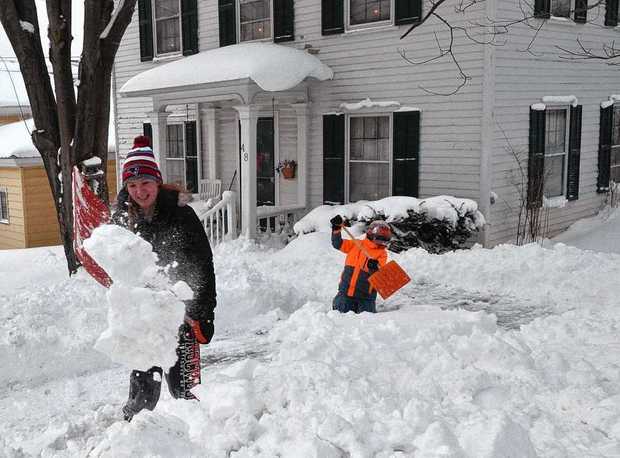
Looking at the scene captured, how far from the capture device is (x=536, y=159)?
1136 centimetres

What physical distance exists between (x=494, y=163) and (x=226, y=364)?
6.66 m

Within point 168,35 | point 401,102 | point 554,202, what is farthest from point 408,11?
point 168,35

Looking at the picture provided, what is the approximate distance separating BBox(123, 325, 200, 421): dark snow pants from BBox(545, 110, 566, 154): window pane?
33.3 feet

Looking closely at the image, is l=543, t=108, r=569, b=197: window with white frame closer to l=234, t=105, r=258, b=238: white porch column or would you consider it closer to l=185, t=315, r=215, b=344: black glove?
l=234, t=105, r=258, b=238: white porch column

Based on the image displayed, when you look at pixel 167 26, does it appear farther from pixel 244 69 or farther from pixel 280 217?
pixel 280 217

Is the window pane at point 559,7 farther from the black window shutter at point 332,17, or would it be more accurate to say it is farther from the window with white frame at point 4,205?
the window with white frame at point 4,205

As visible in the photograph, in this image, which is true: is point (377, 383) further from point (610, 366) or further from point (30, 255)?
point (30, 255)

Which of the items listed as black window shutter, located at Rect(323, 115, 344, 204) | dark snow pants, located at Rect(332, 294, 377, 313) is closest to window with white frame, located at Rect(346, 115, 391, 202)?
black window shutter, located at Rect(323, 115, 344, 204)

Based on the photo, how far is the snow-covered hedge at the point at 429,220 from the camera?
33.0ft

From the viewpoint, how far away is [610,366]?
5.03 meters

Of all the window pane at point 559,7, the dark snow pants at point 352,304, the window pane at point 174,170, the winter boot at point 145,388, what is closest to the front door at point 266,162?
the window pane at point 174,170

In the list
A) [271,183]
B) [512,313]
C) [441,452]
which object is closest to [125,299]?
[441,452]

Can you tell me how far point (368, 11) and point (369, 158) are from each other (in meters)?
2.72

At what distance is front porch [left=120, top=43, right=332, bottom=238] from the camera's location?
11227 mm
